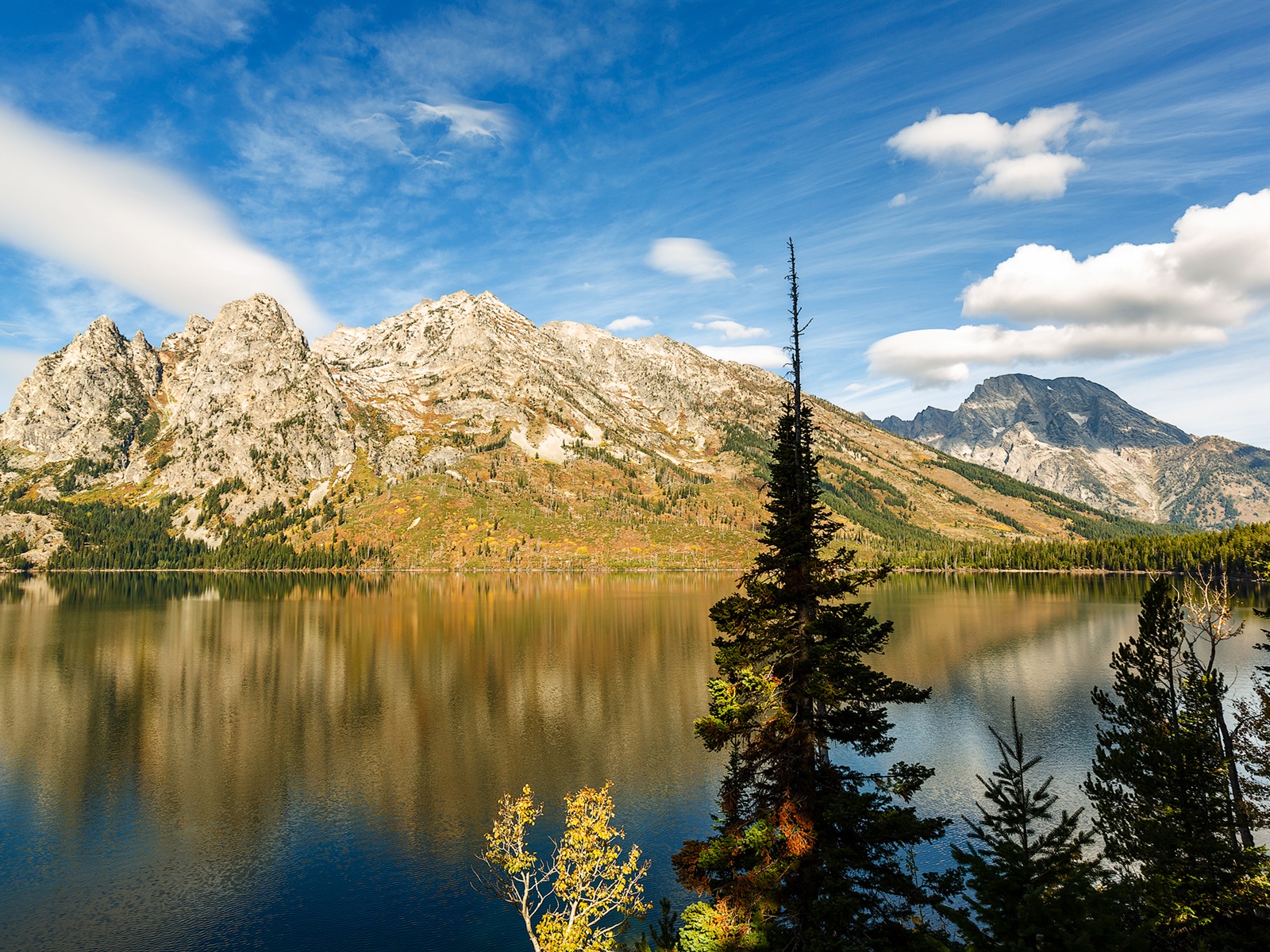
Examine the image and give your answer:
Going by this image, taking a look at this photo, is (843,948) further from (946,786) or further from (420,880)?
(946,786)

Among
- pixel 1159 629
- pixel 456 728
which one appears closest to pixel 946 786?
pixel 1159 629

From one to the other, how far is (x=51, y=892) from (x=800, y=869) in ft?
155

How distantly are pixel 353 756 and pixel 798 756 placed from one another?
5703 centimetres

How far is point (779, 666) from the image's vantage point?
24.0 meters

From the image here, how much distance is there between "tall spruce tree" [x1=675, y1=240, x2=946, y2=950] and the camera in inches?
834

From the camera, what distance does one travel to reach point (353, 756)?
64.9 metres

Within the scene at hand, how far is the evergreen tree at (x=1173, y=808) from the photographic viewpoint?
26.7 meters

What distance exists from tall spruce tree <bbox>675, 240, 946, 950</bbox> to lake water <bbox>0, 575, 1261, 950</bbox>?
840 inches

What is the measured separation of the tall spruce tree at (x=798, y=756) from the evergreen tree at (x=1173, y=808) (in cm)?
836

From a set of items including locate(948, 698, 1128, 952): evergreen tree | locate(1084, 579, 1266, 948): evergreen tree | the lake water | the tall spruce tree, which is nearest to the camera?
locate(948, 698, 1128, 952): evergreen tree

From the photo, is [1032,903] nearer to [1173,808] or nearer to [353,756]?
[1173,808]

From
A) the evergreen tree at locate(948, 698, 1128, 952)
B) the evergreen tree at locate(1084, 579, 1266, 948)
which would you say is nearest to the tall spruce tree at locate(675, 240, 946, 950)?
the evergreen tree at locate(948, 698, 1128, 952)

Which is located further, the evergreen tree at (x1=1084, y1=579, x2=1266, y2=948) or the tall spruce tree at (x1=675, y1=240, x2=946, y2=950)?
the evergreen tree at (x1=1084, y1=579, x2=1266, y2=948)

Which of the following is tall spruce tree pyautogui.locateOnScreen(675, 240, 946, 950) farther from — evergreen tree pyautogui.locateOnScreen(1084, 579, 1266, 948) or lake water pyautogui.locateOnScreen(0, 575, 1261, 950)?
lake water pyautogui.locateOnScreen(0, 575, 1261, 950)
